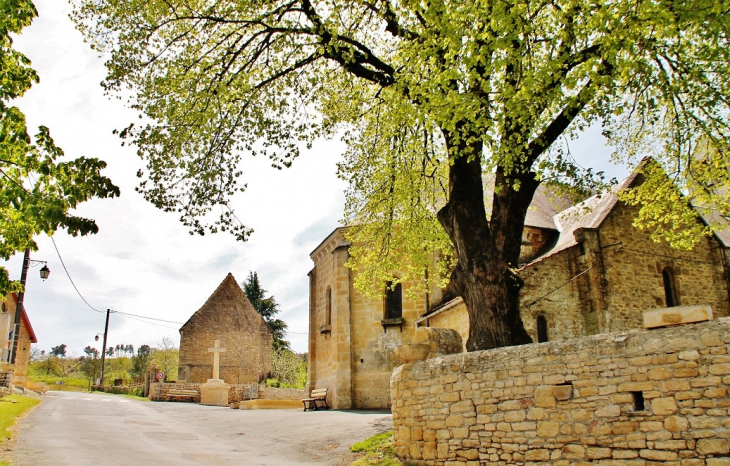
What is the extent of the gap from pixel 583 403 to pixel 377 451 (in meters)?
4.41

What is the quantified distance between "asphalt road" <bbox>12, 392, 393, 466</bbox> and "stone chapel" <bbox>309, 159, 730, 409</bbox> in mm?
4082

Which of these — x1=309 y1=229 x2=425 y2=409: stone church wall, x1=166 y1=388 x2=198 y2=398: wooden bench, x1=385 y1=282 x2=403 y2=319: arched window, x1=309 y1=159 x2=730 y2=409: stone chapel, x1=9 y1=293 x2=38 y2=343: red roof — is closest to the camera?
x1=309 y1=159 x2=730 y2=409: stone chapel

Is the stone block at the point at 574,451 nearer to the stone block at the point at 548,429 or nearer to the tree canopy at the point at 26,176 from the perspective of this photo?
the stone block at the point at 548,429

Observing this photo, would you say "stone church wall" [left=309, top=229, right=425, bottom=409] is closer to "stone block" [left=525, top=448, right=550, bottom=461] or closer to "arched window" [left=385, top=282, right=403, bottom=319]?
"arched window" [left=385, top=282, right=403, bottom=319]

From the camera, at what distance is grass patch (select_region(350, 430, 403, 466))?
938 cm

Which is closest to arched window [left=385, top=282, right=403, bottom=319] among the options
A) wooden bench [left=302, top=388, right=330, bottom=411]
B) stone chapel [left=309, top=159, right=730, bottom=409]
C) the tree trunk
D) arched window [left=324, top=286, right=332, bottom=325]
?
stone chapel [left=309, top=159, right=730, bottom=409]

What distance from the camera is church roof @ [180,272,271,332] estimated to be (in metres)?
38.7

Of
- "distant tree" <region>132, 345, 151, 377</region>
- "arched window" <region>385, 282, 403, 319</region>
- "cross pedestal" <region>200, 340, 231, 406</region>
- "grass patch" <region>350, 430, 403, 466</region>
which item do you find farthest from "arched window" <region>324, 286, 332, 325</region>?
"distant tree" <region>132, 345, 151, 377</region>

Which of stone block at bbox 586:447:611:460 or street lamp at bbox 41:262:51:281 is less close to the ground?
street lamp at bbox 41:262:51:281

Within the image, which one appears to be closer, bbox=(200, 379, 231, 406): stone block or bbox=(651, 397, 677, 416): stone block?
bbox=(651, 397, 677, 416): stone block

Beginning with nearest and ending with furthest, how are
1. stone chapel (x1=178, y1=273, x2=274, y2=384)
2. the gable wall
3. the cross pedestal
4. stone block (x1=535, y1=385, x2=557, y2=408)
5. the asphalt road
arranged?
stone block (x1=535, y1=385, x2=557, y2=408) → the asphalt road → the gable wall → the cross pedestal → stone chapel (x1=178, y1=273, x2=274, y2=384)

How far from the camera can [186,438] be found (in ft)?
42.5

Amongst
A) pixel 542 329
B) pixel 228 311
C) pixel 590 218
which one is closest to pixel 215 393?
pixel 228 311

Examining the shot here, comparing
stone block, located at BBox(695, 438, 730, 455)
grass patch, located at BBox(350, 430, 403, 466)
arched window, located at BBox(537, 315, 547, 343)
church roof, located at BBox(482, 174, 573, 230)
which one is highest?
church roof, located at BBox(482, 174, 573, 230)
